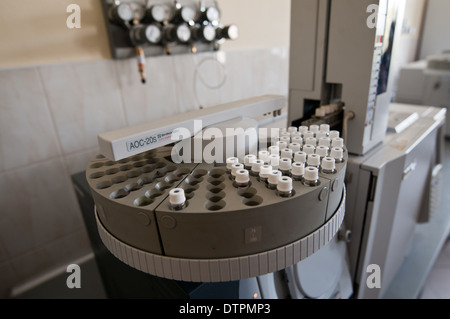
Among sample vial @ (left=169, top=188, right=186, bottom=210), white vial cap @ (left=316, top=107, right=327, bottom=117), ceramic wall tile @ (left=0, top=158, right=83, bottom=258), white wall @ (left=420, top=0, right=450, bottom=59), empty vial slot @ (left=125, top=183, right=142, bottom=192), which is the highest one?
white wall @ (left=420, top=0, right=450, bottom=59)

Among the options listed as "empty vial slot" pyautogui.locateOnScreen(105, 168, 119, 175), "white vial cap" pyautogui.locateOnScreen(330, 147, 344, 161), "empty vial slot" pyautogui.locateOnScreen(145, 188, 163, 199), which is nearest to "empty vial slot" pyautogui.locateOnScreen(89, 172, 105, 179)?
"empty vial slot" pyautogui.locateOnScreen(105, 168, 119, 175)

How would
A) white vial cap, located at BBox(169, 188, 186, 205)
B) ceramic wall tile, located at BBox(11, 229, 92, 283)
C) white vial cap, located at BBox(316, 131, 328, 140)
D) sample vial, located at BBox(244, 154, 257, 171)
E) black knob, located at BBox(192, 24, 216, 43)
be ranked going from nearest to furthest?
1. white vial cap, located at BBox(169, 188, 186, 205)
2. sample vial, located at BBox(244, 154, 257, 171)
3. white vial cap, located at BBox(316, 131, 328, 140)
4. ceramic wall tile, located at BBox(11, 229, 92, 283)
5. black knob, located at BBox(192, 24, 216, 43)

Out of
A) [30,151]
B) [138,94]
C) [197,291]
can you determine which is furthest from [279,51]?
[197,291]

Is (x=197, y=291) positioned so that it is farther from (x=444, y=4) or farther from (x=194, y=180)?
(x=444, y=4)

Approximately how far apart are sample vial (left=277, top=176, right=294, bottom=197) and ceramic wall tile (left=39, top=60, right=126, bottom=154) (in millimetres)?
871

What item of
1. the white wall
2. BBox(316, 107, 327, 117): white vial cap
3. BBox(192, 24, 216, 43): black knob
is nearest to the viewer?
BBox(316, 107, 327, 117): white vial cap

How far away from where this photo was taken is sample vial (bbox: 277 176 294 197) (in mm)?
436

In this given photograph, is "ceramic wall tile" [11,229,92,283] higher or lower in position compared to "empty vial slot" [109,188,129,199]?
lower

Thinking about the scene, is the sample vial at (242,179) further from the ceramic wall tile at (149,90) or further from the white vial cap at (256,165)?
the ceramic wall tile at (149,90)

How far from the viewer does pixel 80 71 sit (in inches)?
39.5

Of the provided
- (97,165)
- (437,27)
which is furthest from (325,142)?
(437,27)

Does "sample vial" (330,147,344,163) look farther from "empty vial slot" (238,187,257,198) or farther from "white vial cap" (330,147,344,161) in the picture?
"empty vial slot" (238,187,257,198)

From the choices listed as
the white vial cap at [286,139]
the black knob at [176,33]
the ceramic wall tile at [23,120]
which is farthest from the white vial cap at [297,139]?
the ceramic wall tile at [23,120]

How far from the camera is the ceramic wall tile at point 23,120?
0.88m
